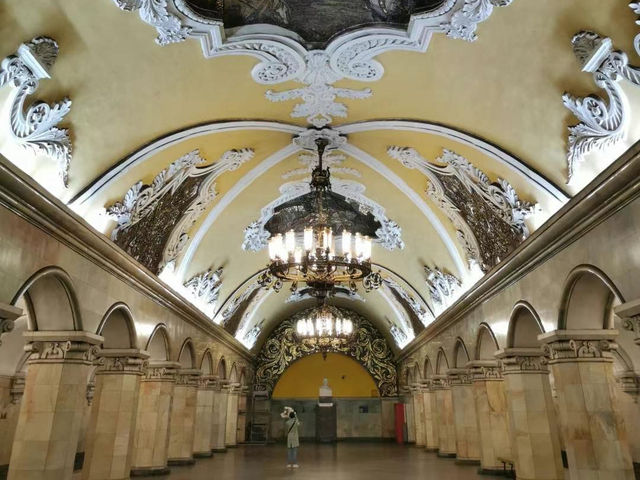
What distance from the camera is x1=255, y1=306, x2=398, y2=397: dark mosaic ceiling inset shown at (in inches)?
931

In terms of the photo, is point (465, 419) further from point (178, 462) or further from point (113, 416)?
point (113, 416)

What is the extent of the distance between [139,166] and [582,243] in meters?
6.24

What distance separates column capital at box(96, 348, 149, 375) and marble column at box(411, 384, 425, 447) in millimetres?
11850

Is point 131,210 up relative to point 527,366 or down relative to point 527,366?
up

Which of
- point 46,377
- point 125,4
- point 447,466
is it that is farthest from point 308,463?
point 125,4

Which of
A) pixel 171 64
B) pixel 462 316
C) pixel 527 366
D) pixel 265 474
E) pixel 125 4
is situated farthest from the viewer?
pixel 462 316

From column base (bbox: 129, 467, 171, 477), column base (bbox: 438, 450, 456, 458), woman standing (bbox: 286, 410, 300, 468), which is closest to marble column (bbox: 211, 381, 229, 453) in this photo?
woman standing (bbox: 286, 410, 300, 468)

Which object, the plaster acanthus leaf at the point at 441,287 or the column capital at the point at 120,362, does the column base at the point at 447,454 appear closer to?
the plaster acanthus leaf at the point at 441,287

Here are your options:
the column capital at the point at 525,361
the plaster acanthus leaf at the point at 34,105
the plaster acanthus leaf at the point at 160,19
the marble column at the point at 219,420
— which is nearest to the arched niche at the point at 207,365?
the marble column at the point at 219,420

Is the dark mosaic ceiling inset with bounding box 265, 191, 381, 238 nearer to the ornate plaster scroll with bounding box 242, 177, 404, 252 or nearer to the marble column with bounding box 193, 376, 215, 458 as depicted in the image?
the ornate plaster scroll with bounding box 242, 177, 404, 252

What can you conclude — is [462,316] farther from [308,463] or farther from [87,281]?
[87,281]

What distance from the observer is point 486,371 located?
34.5 feet

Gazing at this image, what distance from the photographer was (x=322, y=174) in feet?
26.8

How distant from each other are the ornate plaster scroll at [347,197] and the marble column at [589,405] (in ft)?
17.1
